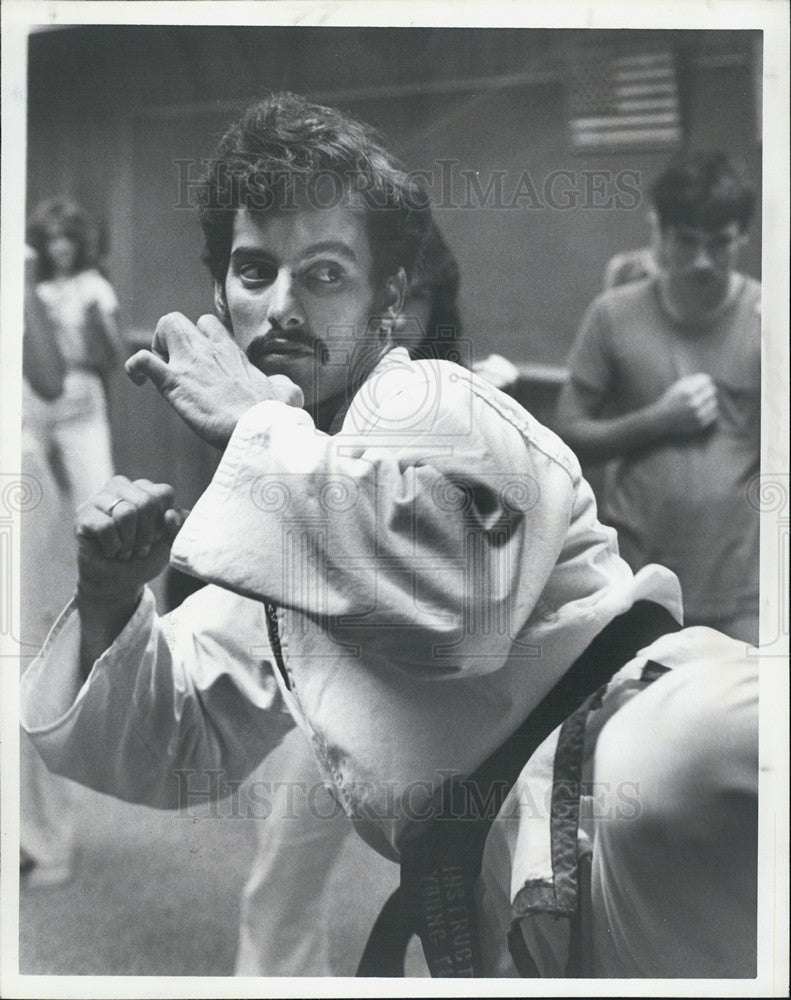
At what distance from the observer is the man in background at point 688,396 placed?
2477mm

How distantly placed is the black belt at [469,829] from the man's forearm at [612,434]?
361 millimetres

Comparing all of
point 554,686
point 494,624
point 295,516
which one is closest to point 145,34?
point 295,516

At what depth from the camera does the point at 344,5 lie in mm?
2535

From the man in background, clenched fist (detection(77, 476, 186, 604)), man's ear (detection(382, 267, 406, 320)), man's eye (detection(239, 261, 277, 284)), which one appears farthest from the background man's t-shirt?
clenched fist (detection(77, 476, 186, 604))

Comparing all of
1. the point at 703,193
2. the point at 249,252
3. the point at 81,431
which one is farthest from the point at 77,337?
the point at 703,193

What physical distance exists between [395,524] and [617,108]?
112 centimetres

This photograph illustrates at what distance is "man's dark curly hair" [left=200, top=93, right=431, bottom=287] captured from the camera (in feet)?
8.02

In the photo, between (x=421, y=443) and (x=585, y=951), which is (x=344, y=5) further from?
(x=585, y=951)

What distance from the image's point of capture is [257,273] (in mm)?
2443

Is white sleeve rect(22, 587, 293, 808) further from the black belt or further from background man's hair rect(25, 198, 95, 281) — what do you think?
background man's hair rect(25, 198, 95, 281)

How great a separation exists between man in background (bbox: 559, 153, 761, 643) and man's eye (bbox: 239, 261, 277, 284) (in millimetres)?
721

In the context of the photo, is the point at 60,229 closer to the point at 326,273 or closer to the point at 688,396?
the point at 326,273

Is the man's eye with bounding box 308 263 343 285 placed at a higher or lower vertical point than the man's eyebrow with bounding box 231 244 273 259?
lower

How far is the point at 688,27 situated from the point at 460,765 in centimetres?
181
